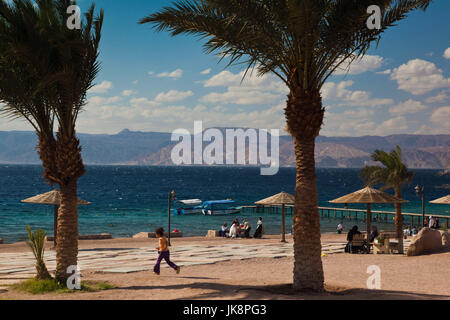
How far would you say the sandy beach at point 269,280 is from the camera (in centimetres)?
940

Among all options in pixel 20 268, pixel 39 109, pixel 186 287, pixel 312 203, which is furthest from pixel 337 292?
pixel 20 268

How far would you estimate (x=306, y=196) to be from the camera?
965cm

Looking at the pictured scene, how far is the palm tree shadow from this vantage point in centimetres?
891

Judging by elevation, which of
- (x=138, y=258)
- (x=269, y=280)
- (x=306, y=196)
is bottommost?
(x=138, y=258)

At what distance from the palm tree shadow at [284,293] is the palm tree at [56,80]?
2176 millimetres

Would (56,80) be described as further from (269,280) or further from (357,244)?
(357,244)

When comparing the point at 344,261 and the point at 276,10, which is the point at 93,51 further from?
the point at 344,261

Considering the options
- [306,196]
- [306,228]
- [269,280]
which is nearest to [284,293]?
[306,228]

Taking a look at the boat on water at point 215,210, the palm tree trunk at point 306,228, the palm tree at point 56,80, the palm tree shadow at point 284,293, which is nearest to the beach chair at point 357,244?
the palm tree shadow at point 284,293

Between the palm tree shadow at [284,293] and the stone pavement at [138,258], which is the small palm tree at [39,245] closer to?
the stone pavement at [138,258]

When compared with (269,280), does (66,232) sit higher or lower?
higher

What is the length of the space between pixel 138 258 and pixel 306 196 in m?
8.72

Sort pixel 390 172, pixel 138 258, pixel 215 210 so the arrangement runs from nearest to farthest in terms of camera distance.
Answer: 1. pixel 138 258
2. pixel 390 172
3. pixel 215 210
